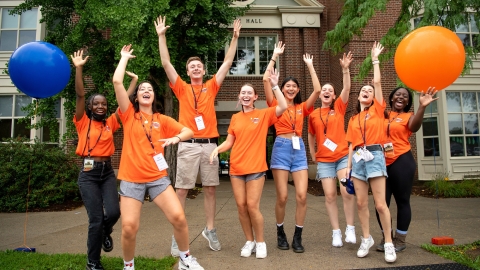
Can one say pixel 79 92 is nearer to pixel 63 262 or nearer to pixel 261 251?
pixel 63 262

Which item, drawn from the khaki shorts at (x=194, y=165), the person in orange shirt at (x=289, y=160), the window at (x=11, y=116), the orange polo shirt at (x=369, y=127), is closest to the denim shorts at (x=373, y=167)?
the orange polo shirt at (x=369, y=127)

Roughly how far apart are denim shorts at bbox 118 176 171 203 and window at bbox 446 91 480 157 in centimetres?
1324

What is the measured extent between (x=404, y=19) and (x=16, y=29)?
13829 millimetres

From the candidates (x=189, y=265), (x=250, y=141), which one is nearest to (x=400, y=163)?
(x=250, y=141)

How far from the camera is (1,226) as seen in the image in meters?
6.91

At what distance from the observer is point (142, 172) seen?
341 cm

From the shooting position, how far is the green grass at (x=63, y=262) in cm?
385

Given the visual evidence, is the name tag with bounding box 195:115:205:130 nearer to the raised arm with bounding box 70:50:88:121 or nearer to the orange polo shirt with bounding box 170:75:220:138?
the orange polo shirt with bounding box 170:75:220:138

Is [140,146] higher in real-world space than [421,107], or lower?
lower

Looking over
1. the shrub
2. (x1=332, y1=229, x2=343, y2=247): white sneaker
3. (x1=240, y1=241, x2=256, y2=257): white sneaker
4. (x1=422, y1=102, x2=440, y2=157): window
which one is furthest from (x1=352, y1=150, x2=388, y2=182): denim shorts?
(x1=422, y1=102, x2=440, y2=157): window

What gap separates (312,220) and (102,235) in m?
3.88

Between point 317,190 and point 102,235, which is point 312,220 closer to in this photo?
point 102,235

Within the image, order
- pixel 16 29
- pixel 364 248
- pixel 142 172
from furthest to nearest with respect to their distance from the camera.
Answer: pixel 16 29 < pixel 364 248 < pixel 142 172

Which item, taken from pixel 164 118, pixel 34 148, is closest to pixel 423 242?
pixel 164 118
